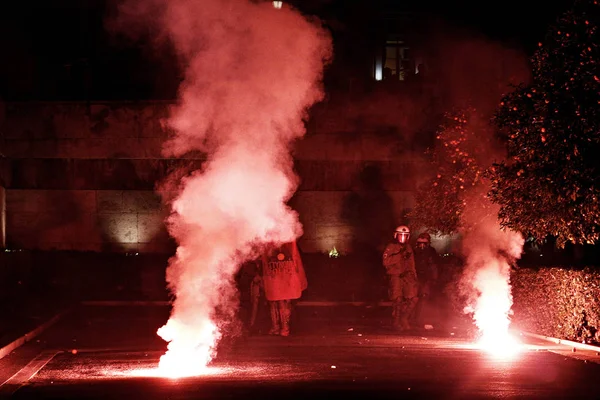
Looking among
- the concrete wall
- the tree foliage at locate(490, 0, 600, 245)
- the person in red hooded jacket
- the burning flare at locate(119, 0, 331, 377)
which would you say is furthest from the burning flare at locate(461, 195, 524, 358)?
the concrete wall

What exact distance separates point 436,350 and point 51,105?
21112 mm

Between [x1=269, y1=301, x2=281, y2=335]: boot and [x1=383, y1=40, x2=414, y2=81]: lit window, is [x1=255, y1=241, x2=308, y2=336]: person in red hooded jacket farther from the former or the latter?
[x1=383, y1=40, x2=414, y2=81]: lit window

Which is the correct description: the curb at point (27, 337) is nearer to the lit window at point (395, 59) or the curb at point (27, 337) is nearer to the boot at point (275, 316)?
the boot at point (275, 316)

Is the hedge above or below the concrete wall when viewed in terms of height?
below

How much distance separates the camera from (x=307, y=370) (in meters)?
11.3

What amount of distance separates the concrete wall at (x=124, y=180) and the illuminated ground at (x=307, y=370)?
14.1 meters

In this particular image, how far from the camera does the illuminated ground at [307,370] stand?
9.65m

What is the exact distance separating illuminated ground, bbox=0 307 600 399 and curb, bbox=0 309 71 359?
0.18 meters

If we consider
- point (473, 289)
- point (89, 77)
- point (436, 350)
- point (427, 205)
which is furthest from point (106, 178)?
point (436, 350)

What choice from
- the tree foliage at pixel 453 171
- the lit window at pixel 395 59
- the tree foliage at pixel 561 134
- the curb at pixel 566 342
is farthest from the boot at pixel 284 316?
the lit window at pixel 395 59

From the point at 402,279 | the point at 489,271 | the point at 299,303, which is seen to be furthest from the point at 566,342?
the point at 299,303

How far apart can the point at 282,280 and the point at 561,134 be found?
18.3ft

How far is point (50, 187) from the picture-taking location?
102 feet

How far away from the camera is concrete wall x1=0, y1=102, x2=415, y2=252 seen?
98.9 ft
